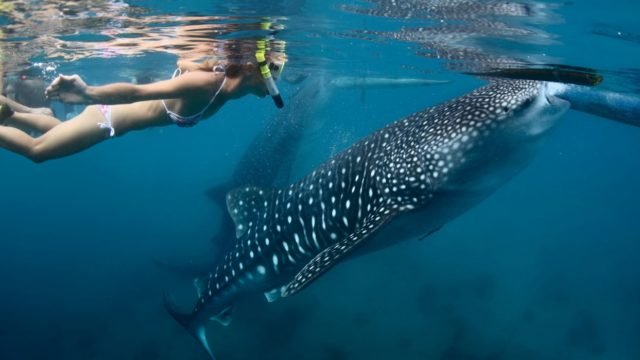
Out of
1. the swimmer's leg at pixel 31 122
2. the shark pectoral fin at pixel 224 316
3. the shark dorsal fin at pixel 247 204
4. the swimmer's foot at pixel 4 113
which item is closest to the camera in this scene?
the swimmer's foot at pixel 4 113

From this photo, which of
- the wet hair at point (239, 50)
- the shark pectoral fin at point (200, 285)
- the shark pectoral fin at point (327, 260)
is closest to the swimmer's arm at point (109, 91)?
the shark pectoral fin at point (327, 260)

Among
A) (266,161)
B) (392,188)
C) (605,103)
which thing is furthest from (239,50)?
(605,103)

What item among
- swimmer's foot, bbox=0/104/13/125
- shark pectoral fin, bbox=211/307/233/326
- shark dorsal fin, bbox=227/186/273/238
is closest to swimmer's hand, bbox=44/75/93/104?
swimmer's foot, bbox=0/104/13/125

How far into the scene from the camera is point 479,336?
10.6m

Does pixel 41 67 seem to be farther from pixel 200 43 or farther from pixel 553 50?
pixel 553 50

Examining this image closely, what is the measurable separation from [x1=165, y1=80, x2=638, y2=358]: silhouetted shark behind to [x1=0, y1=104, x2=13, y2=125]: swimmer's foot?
3.14 meters

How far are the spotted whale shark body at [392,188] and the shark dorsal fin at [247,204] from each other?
0.05ft

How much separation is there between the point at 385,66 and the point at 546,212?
2267cm

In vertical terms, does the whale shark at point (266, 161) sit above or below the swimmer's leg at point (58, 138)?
below

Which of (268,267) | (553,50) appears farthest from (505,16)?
(268,267)

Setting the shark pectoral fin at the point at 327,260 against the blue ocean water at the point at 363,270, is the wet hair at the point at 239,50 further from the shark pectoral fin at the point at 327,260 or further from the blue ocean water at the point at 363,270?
the shark pectoral fin at the point at 327,260

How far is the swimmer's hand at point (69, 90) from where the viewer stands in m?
5.27

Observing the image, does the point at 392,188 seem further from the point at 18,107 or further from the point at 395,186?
the point at 18,107

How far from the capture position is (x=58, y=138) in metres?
6.40
